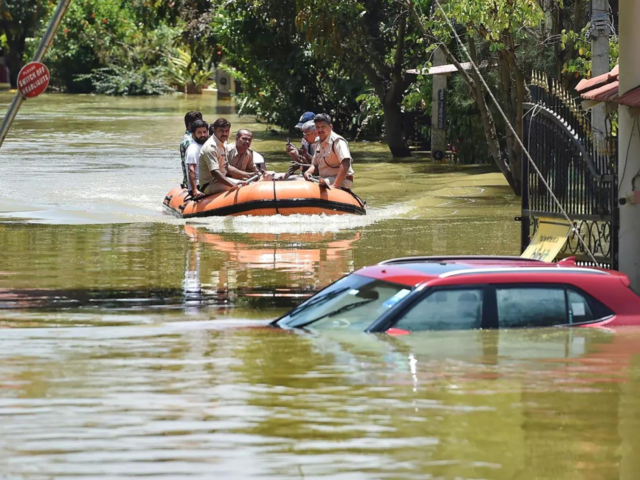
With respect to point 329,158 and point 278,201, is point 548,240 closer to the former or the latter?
point 278,201

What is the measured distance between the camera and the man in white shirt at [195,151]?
19766 millimetres

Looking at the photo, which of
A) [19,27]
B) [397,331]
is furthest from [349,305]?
[19,27]

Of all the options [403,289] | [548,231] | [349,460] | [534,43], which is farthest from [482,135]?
[349,460]

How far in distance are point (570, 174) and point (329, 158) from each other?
22.5 feet

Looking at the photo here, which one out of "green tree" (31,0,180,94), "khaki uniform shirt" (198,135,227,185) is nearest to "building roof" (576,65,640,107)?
"khaki uniform shirt" (198,135,227,185)

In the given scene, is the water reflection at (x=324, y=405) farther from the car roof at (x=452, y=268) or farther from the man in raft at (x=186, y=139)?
the man in raft at (x=186, y=139)

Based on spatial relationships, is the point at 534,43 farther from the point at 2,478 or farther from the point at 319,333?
the point at 2,478

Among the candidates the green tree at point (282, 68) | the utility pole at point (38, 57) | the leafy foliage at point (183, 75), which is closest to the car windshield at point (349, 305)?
the utility pole at point (38, 57)

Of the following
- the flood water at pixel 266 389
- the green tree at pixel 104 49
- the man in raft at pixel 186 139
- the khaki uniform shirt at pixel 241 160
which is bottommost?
the flood water at pixel 266 389

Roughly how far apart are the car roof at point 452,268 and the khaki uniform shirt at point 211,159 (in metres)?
9.99

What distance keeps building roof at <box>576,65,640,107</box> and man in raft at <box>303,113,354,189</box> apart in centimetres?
626

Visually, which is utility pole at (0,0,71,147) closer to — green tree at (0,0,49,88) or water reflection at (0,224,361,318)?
water reflection at (0,224,361,318)

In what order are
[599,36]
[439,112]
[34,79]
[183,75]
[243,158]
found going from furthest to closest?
[183,75]
[439,112]
[243,158]
[599,36]
[34,79]

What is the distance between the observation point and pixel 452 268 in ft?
29.3
